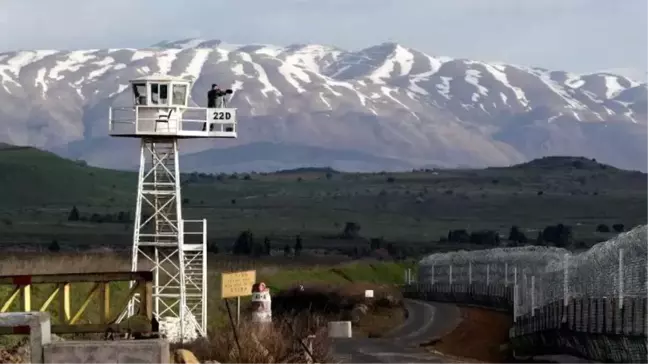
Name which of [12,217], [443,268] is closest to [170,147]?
[443,268]

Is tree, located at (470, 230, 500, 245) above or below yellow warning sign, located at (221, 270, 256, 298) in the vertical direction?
above

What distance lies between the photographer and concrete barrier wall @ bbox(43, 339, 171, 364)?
20109 mm

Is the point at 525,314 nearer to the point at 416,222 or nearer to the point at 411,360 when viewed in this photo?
the point at 411,360

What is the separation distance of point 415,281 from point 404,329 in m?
36.1

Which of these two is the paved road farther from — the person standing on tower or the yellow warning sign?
the person standing on tower

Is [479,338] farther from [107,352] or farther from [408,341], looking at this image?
[107,352]

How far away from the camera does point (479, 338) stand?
5244 centimetres

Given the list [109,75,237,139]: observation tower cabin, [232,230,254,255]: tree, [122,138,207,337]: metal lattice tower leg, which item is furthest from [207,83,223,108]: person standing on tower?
[232,230,254,255]: tree

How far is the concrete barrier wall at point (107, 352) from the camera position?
66.0 feet

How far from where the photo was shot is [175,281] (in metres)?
50.0

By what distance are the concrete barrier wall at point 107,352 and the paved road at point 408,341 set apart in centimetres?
947

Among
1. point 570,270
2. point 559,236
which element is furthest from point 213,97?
point 559,236

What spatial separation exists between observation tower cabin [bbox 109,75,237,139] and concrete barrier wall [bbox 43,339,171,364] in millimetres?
27583

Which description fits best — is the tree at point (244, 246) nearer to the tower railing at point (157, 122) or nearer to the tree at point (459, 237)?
the tree at point (459, 237)
